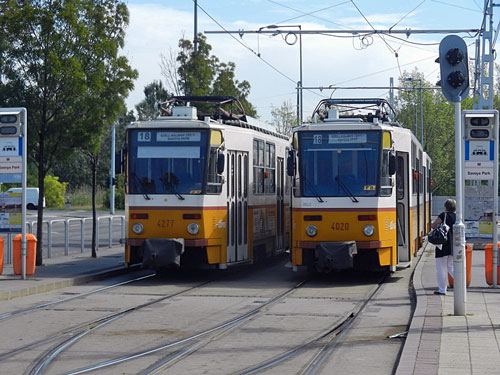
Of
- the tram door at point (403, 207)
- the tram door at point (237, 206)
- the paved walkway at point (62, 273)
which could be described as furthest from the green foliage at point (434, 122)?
the tram door at point (237, 206)

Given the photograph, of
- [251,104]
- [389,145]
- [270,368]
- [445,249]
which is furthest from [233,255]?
[251,104]

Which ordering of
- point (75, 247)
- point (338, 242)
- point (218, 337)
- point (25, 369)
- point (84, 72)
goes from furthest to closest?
point (75, 247)
point (84, 72)
point (338, 242)
point (218, 337)
point (25, 369)

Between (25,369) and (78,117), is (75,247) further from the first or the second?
(25,369)

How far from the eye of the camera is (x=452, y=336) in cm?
1045

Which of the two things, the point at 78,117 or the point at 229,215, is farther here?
the point at 78,117

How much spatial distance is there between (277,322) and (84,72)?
1016 centimetres

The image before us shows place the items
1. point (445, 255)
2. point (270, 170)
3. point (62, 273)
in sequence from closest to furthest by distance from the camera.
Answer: point (445, 255) < point (62, 273) < point (270, 170)

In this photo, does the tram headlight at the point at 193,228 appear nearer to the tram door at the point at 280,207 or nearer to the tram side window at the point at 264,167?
the tram side window at the point at 264,167

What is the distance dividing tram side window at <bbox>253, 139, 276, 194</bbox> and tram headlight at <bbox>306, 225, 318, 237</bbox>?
303 centimetres

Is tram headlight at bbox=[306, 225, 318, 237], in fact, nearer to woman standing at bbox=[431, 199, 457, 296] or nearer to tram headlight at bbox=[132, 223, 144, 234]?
woman standing at bbox=[431, 199, 457, 296]

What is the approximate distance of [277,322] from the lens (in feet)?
41.5

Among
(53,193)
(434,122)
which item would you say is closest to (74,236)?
(53,193)

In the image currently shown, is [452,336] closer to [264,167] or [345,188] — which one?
[345,188]

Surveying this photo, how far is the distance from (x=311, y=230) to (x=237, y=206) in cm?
220
